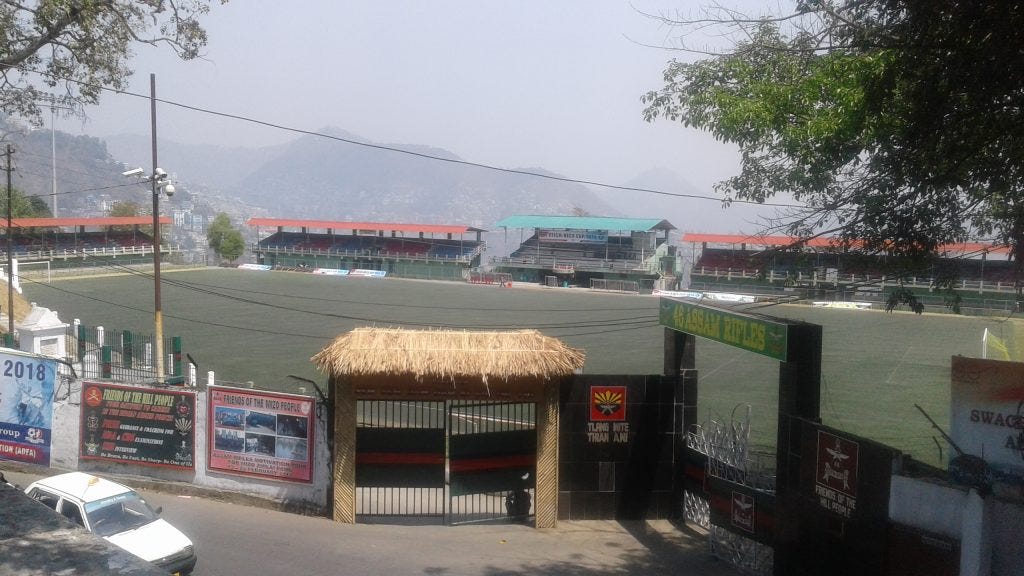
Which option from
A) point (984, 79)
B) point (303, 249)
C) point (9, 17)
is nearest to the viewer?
point (984, 79)

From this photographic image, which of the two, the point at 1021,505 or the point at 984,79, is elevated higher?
the point at 984,79

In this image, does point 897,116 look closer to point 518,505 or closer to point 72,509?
point 518,505

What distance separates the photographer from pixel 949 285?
8320 millimetres

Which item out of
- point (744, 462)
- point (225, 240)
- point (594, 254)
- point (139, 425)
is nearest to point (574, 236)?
point (594, 254)

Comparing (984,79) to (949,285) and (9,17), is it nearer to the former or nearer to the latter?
(949,285)

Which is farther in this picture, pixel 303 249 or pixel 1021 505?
pixel 303 249

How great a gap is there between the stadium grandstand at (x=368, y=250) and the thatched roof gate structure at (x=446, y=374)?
6160 cm

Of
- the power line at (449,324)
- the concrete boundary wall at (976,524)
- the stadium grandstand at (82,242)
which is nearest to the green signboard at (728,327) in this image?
the concrete boundary wall at (976,524)

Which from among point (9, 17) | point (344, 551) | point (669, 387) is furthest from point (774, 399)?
point (9, 17)

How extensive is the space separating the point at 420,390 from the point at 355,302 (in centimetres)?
3801

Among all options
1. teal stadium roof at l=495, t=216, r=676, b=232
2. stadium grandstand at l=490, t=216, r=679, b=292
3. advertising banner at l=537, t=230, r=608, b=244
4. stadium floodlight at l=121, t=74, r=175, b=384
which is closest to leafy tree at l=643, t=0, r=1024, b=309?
stadium floodlight at l=121, t=74, r=175, b=384

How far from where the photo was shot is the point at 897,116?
8.41 metres

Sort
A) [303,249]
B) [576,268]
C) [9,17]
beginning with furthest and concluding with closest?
[303,249] → [576,268] → [9,17]

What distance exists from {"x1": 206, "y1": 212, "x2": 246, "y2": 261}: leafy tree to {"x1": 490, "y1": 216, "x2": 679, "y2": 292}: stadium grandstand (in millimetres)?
26696
